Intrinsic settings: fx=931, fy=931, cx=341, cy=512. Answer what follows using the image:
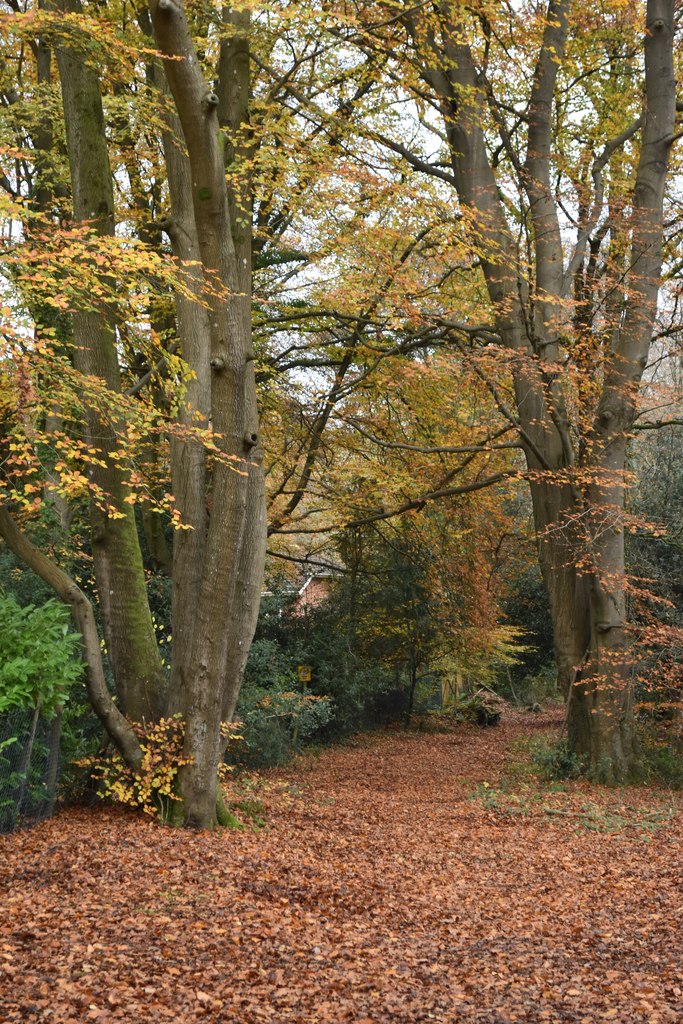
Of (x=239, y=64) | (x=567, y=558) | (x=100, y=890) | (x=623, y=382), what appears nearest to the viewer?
(x=100, y=890)

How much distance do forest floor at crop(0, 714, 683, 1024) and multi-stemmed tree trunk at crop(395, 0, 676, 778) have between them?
191 centimetres

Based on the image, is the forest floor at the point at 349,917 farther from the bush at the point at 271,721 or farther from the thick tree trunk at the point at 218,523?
the bush at the point at 271,721

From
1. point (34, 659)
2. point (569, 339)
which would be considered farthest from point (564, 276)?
point (34, 659)

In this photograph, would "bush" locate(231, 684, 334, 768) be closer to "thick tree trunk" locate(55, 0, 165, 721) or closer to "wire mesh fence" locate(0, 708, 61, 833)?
"thick tree trunk" locate(55, 0, 165, 721)

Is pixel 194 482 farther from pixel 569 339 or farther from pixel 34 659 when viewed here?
pixel 569 339

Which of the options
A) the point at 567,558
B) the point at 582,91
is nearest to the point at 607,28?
the point at 582,91

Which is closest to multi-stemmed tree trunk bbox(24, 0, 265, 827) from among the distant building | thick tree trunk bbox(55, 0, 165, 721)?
thick tree trunk bbox(55, 0, 165, 721)

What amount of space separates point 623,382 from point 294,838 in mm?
7055

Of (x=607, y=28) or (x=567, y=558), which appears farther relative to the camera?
(x=607, y=28)

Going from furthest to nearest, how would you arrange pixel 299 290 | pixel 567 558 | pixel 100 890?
pixel 299 290 < pixel 567 558 < pixel 100 890

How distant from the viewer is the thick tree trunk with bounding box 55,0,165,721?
30.3ft

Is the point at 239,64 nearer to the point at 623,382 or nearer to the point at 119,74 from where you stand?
the point at 119,74

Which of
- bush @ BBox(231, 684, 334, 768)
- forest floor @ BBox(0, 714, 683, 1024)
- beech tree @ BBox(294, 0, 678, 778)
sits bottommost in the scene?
forest floor @ BBox(0, 714, 683, 1024)

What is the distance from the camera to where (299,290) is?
15.8 metres
